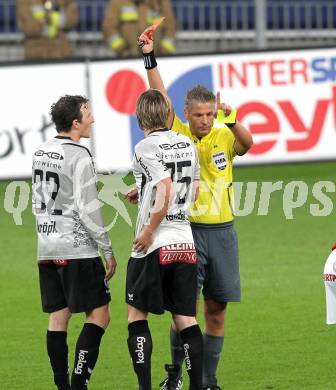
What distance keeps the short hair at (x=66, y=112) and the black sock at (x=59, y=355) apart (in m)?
1.32

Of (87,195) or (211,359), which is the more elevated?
(87,195)

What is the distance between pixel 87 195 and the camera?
7246 mm

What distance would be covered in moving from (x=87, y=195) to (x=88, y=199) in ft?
0.09

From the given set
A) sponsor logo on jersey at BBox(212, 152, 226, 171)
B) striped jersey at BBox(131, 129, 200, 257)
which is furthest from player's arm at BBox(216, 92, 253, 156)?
striped jersey at BBox(131, 129, 200, 257)

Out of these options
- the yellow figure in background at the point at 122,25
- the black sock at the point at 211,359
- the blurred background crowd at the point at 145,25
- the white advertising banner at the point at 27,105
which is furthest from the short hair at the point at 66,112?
the yellow figure in background at the point at 122,25

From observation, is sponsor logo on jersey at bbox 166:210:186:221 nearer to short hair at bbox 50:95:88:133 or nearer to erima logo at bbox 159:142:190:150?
erima logo at bbox 159:142:190:150

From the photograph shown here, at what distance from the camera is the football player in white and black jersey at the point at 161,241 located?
713 centimetres

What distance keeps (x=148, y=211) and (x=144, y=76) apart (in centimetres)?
1079

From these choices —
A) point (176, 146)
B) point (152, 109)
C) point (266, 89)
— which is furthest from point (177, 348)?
point (266, 89)

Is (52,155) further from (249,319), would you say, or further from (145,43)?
(249,319)

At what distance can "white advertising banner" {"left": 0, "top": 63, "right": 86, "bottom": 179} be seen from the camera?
17.1 meters

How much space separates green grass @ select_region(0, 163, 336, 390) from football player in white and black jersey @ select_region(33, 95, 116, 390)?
94 centimetres

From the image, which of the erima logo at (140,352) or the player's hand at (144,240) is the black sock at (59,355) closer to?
the erima logo at (140,352)

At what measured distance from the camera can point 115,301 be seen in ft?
36.5
